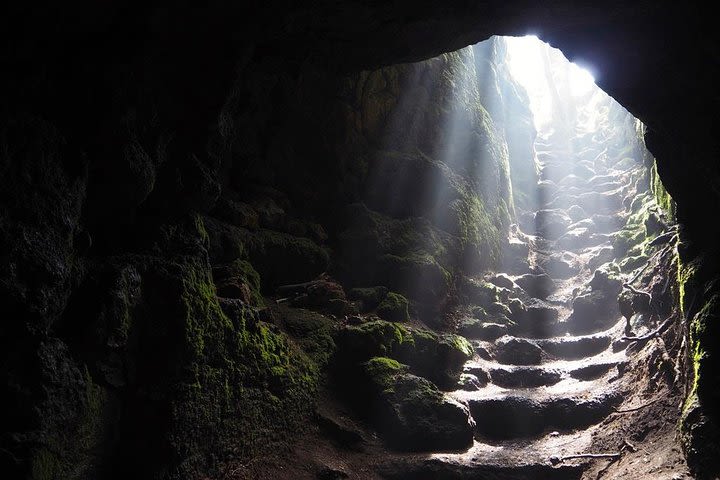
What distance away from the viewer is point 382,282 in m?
13.2

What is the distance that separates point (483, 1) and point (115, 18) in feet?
17.8

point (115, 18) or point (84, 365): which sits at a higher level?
point (115, 18)

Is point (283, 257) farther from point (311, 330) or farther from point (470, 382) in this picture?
point (470, 382)

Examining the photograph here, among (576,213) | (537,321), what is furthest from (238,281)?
(576,213)

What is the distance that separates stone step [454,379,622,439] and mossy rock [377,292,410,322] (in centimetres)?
277

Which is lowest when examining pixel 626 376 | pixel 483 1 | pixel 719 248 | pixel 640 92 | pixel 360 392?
pixel 360 392

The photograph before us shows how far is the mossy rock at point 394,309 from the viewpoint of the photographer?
1173cm

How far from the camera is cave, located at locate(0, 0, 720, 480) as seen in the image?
4746 millimetres

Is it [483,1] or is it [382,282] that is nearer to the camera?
[483,1]

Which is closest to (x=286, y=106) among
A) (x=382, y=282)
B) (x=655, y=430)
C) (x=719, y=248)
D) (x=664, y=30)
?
(x=382, y=282)

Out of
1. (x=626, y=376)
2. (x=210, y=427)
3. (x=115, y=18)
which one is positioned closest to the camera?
(x=115, y=18)

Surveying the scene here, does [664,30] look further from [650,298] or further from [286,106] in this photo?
[286,106]

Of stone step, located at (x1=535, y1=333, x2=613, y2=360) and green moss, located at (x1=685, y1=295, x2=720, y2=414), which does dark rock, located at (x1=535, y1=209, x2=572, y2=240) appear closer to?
stone step, located at (x1=535, y1=333, x2=613, y2=360)

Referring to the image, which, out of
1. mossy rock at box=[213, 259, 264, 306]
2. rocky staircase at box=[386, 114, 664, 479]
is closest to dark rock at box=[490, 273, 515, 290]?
rocky staircase at box=[386, 114, 664, 479]
